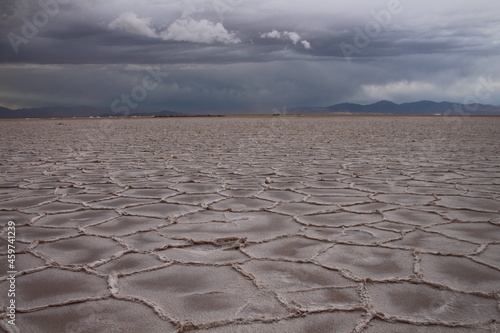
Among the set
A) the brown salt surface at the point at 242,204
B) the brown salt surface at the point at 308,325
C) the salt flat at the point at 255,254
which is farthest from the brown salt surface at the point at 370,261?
the brown salt surface at the point at 242,204

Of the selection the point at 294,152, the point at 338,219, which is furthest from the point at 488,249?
the point at 294,152

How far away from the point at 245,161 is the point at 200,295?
373cm

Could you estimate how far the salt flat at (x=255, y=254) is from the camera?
1380mm

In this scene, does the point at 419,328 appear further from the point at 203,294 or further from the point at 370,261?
the point at 203,294

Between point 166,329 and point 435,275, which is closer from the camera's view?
point 166,329

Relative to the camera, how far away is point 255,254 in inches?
75.0

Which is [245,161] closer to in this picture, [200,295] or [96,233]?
[96,233]

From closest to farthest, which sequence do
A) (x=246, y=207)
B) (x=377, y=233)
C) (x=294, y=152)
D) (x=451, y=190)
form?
(x=377, y=233) → (x=246, y=207) → (x=451, y=190) → (x=294, y=152)

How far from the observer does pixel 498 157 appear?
5.46m

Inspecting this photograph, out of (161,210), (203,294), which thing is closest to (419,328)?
(203,294)

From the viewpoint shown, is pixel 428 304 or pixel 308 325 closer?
pixel 308 325

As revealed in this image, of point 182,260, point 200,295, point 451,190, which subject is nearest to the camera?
point 200,295

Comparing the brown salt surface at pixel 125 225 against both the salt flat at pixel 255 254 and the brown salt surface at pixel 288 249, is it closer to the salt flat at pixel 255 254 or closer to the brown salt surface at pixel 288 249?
the salt flat at pixel 255 254

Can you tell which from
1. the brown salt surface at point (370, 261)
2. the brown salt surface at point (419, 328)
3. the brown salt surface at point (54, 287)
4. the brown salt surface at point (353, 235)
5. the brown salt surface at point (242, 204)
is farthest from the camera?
the brown salt surface at point (242, 204)
